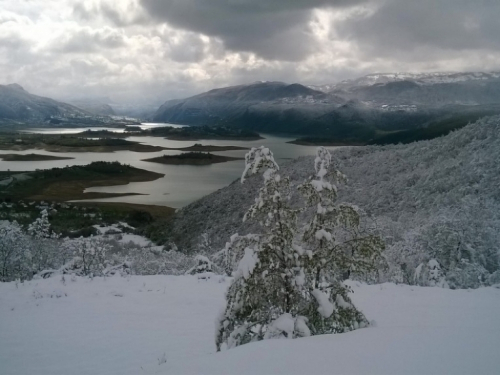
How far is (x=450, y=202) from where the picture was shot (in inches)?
707

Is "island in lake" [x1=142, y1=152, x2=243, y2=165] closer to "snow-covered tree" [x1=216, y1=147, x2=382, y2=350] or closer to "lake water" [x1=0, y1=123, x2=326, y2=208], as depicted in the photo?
"lake water" [x1=0, y1=123, x2=326, y2=208]

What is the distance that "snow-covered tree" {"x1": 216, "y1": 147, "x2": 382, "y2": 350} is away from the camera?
4.78 meters

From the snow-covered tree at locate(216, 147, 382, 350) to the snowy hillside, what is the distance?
35.1 inches

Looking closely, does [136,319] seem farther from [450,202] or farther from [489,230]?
[450,202]

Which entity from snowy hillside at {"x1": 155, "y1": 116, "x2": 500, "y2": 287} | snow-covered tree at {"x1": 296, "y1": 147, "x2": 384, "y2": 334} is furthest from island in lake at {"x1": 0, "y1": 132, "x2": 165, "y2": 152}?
snow-covered tree at {"x1": 296, "y1": 147, "x2": 384, "y2": 334}

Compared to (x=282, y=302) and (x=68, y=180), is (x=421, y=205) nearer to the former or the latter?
(x=282, y=302)

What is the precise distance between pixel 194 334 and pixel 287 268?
2.89 m

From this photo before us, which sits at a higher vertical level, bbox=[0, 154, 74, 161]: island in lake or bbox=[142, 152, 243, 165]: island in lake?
bbox=[142, 152, 243, 165]: island in lake

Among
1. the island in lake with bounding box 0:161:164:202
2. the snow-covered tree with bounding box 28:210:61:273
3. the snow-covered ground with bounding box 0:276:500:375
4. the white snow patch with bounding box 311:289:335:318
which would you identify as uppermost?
the white snow patch with bounding box 311:289:335:318

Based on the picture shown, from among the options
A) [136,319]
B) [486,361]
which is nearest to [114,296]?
[136,319]

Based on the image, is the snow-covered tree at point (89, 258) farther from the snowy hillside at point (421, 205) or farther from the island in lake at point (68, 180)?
the island in lake at point (68, 180)

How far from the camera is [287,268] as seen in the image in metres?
4.93

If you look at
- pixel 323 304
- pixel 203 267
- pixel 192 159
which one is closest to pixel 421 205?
pixel 203 267

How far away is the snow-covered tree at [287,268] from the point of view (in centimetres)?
478
